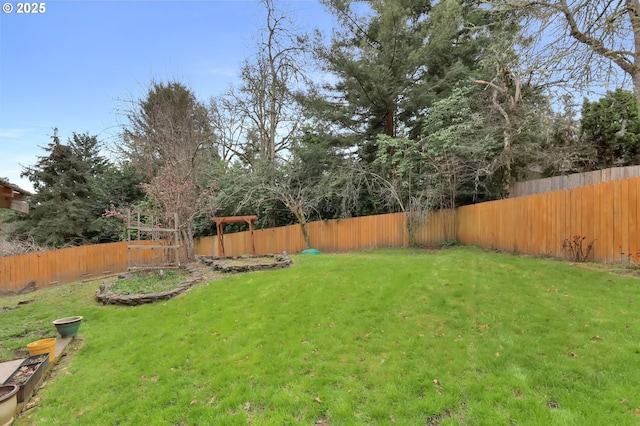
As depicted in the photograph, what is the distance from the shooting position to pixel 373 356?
3541 millimetres

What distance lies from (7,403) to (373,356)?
3359mm

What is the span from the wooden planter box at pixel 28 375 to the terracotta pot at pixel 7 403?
0.25 metres

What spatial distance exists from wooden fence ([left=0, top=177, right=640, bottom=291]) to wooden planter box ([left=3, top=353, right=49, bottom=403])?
6920mm

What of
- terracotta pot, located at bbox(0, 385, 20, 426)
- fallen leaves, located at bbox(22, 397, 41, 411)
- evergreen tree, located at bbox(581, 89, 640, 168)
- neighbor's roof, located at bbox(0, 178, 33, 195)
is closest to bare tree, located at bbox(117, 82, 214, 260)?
neighbor's roof, located at bbox(0, 178, 33, 195)

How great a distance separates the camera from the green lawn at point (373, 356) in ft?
8.95

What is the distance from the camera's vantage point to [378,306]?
4727 millimetres

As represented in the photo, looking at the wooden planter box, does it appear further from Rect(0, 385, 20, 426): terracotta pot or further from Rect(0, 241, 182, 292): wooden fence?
Rect(0, 241, 182, 292): wooden fence

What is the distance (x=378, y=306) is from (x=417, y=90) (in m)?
9.68

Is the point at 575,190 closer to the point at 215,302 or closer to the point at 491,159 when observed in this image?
the point at 491,159

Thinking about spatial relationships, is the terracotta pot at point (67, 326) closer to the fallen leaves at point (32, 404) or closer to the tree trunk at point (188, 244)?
the fallen leaves at point (32, 404)

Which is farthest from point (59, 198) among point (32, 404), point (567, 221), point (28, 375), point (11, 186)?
point (567, 221)

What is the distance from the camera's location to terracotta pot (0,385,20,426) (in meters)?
2.82

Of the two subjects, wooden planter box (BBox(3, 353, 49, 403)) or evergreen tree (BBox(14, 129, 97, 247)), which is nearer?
wooden planter box (BBox(3, 353, 49, 403))

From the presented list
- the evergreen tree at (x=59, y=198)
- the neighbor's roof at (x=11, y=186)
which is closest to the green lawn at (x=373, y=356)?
the neighbor's roof at (x=11, y=186)
